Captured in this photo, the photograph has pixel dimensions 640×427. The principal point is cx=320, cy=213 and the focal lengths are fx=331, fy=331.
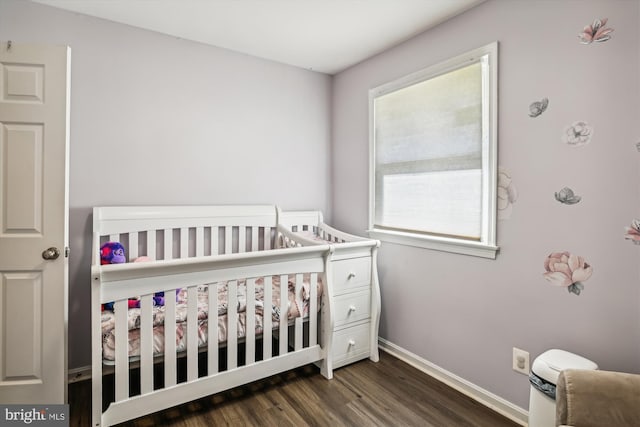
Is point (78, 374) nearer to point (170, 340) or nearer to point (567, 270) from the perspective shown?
point (170, 340)

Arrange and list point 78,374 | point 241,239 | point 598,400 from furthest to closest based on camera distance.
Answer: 1. point 241,239
2. point 78,374
3. point 598,400

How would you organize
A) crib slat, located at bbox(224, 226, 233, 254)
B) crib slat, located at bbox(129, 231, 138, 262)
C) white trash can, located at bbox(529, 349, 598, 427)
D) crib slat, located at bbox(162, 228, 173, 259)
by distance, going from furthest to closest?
crib slat, located at bbox(224, 226, 233, 254) → crib slat, located at bbox(162, 228, 173, 259) → crib slat, located at bbox(129, 231, 138, 262) → white trash can, located at bbox(529, 349, 598, 427)

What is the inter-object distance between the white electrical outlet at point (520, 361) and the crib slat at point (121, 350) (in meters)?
1.98

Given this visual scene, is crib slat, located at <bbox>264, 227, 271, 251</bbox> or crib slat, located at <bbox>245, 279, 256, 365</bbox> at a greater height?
crib slat, located at <bbox>264, 227, 271, 251</bbox>

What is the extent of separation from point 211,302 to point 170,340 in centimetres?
26

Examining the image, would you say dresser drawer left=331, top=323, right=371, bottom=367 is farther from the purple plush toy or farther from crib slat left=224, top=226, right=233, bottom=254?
the purple plush toy

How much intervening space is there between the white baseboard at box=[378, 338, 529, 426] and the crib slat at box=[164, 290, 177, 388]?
5.07 ft

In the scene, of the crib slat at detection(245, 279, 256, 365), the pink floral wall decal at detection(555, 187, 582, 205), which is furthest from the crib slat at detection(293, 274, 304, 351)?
the pink floral wall decal at detection(555, 187, 582, 205)

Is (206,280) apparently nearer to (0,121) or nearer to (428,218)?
(0,121)

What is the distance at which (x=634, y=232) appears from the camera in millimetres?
1376

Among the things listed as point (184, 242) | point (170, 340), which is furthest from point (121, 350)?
point (184, 242)

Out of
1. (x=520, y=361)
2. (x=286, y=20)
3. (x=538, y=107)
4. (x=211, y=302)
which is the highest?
(x=286, y=20)

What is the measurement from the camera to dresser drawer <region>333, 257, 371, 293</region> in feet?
7.34

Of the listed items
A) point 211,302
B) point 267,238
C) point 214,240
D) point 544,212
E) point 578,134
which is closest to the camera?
point 578,134
